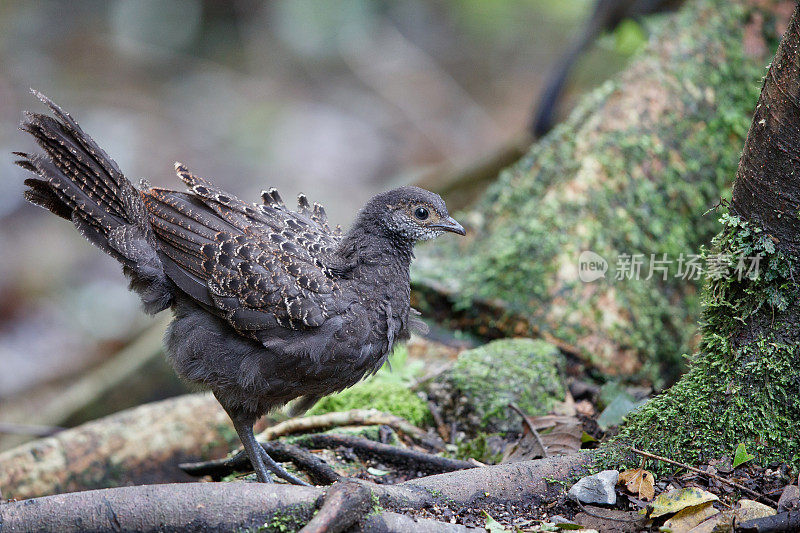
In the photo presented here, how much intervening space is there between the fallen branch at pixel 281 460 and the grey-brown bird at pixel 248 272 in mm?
87

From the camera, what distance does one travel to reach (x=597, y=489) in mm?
3221

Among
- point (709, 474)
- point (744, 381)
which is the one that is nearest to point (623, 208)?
point (744, 381)

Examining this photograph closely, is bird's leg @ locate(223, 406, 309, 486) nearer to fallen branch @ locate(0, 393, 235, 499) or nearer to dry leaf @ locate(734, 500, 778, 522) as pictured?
fallen branch @ locate(0, 393, 235, 499)

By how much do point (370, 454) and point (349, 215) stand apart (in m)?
7.76

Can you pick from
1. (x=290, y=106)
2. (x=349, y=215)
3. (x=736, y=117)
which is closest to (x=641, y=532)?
(x=736, y=117)

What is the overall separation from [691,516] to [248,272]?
253cm

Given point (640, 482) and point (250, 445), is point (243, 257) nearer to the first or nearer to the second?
point (250, 445)

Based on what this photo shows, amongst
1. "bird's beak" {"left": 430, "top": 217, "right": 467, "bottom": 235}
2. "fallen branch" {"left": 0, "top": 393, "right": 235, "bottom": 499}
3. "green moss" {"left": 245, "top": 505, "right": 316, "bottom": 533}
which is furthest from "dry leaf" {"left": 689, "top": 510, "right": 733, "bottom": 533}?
"fallen branch" {"left": 0, "top": 393, "right": 235, "bottom": 499}

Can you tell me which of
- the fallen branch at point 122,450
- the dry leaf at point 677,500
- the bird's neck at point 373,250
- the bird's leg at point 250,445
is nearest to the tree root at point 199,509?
the dry leaf at point 677,500

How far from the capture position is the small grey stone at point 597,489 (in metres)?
3.18

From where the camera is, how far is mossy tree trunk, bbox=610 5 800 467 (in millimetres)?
3246

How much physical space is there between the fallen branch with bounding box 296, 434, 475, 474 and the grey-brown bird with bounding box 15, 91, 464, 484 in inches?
10.2

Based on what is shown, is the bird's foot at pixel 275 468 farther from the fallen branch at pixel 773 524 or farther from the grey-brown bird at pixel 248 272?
the fallen branch at pixel 773 524

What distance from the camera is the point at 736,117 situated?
21.3ft
